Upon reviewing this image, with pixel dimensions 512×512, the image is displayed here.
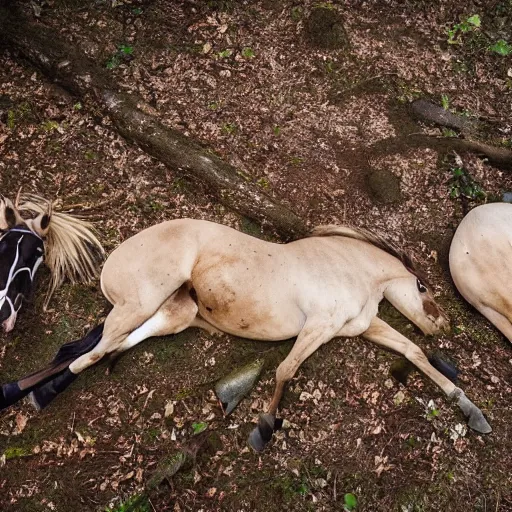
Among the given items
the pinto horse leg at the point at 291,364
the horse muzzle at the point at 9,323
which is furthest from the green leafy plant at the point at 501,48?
the horse muzzle at the point at 9,323

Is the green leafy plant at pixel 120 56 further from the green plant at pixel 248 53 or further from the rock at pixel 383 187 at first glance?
the rock at pixel 383 187

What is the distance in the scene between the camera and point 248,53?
6.41 m

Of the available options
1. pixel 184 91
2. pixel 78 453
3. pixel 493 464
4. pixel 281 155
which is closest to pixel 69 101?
pixel 184 91

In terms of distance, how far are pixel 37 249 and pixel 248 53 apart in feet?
10.4

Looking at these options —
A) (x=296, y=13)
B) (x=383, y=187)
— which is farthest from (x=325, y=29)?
(x=383, y=187)

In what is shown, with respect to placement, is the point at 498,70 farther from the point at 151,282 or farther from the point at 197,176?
the point at 151,282

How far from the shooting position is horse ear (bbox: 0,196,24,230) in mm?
4672

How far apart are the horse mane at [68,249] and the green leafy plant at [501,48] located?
4902mm

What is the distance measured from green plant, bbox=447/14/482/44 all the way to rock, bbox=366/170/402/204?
6.64 ft

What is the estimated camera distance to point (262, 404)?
4.98 m

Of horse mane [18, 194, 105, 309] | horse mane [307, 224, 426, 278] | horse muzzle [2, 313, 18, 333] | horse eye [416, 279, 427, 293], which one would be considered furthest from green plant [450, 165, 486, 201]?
horse muzzle [2, 313, 18, 333]

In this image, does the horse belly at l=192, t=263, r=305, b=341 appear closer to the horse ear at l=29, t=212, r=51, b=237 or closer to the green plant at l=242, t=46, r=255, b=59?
the horse ear at l=29, t=212, r=51, b=237

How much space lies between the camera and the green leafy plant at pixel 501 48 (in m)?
6.68

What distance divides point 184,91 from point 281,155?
4.09 ft
